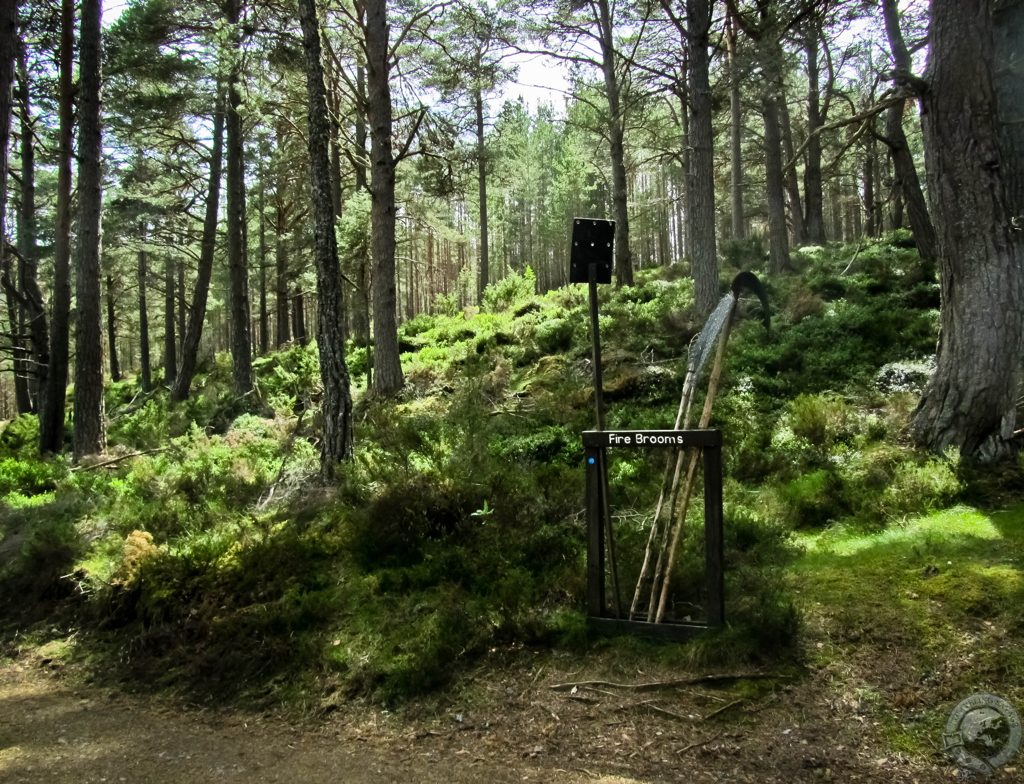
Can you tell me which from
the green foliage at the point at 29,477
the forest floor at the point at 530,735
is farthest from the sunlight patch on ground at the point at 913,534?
the green foliage at the point at 29,477

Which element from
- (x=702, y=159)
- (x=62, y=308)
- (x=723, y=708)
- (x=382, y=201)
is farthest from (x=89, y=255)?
(x=723, y=708)

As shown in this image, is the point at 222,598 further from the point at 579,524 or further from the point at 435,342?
the point at 435,342

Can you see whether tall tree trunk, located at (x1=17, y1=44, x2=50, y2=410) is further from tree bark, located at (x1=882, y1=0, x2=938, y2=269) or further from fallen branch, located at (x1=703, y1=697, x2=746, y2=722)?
tree bark, located at (x1=882, y1=0, x2=938, y2=269)

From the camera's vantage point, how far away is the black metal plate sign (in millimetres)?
5000

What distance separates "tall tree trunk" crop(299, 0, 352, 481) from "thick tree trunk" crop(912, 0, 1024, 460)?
6112 mm

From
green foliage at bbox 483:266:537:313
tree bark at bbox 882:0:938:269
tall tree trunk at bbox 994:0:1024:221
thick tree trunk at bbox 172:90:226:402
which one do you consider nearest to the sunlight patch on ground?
tall tree trunk at bbox 994:0:1024:221

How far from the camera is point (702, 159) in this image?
1273 centimetres

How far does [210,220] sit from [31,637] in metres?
15.9

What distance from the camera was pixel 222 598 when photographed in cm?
576

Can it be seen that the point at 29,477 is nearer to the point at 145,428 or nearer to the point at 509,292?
Answer: the point at 145,428

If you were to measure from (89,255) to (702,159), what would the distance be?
11229 mm

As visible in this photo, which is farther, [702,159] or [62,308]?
[62,308]

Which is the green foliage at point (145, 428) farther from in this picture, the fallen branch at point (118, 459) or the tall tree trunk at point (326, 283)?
the tall tree trunk at point (326, 283)

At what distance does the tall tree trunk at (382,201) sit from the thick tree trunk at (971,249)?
8435 mm
